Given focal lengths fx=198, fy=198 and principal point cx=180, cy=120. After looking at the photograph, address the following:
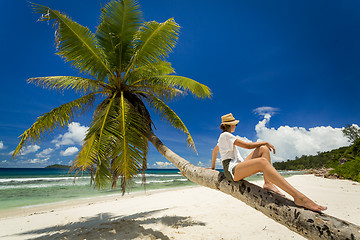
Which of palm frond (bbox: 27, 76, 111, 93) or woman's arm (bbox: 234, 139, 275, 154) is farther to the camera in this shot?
palm frond (bbox: 27, 76, 111, 93)

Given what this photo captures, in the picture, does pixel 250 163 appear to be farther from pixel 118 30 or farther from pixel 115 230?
pixel 118 30

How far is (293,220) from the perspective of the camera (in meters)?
2.18

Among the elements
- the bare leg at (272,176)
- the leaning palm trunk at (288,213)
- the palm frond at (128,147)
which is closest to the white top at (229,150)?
the bare leg at (272,176)

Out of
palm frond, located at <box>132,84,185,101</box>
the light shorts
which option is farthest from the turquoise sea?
palm frond, located at <box>132,84,185,101</box>

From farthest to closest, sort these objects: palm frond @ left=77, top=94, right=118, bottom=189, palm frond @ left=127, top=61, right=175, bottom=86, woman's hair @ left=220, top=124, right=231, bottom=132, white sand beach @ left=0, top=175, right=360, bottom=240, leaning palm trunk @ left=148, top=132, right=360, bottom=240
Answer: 1. palm frond @ left=127, top=61, right=175, bottom=86
2. white sand beach @ left=0, top=175, right=360, bottom=240
3. palm frond @ left=77, top=94, right=118, bottom=189
4. woman's hair @ left=220, top=124, right=231, bottom=132
5. leaning palm trunk @ left=148, top=132, right=360, bottom=240

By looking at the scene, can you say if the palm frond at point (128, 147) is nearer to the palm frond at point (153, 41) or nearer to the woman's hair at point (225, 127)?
the palm frond at point (153, 41)

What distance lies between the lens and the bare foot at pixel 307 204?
6.99 ft

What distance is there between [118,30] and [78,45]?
1.24 m

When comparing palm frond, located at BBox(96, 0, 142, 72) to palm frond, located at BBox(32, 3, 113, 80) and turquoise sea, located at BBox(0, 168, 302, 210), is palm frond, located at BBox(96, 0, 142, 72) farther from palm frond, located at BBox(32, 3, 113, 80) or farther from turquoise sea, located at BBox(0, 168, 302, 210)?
turquoise sea, located at BBox(0, 168, 302, 210)

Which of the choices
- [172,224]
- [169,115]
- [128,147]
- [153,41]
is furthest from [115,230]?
[153,41]

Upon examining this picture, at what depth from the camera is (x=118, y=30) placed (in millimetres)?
5988

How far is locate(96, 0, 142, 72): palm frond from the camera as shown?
18.9 feet

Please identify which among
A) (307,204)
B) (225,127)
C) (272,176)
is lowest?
(307,204)

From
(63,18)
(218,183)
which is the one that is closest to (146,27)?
(63,18)
